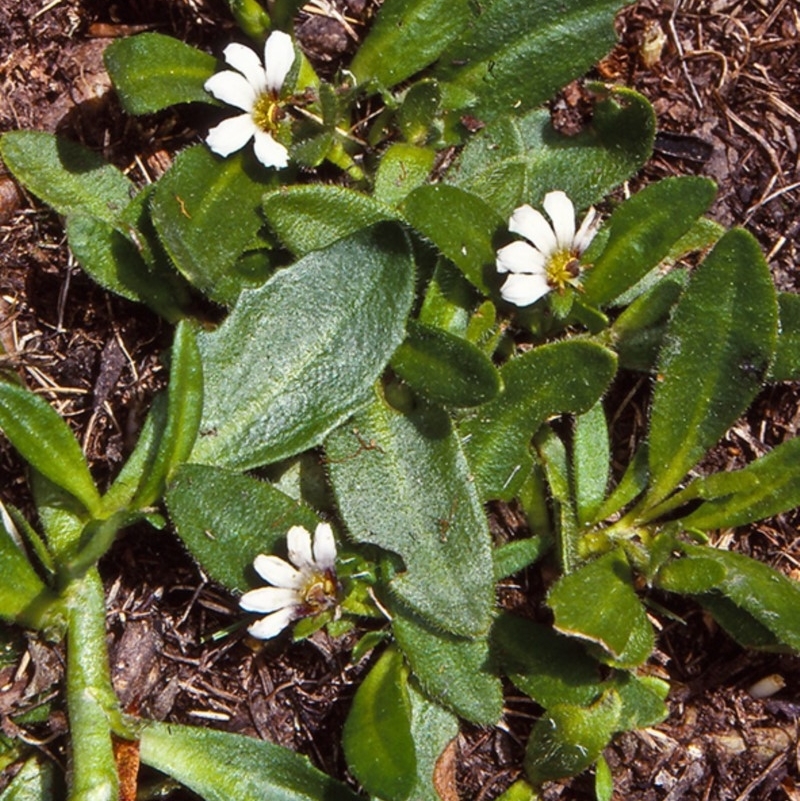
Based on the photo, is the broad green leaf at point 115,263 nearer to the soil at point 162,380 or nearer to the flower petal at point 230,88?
the soil at point 162,380

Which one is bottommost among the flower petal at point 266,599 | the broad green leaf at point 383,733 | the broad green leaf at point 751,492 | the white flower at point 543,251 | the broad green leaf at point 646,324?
the broad green leaf at point 383,733

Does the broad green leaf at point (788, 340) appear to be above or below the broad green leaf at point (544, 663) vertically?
above

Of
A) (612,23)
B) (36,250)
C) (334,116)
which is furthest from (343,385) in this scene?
(612,23)

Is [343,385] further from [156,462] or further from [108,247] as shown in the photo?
[108,247]

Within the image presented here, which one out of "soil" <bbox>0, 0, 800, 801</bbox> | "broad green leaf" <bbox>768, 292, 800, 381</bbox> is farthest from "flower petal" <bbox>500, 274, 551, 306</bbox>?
"broad green leaf" <bbox>768, 292, 800, 381</bbox>

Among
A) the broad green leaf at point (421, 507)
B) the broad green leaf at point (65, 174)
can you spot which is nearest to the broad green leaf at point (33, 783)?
the broad green leaf at point (421, 507)

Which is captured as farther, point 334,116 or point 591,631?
point 334,116
